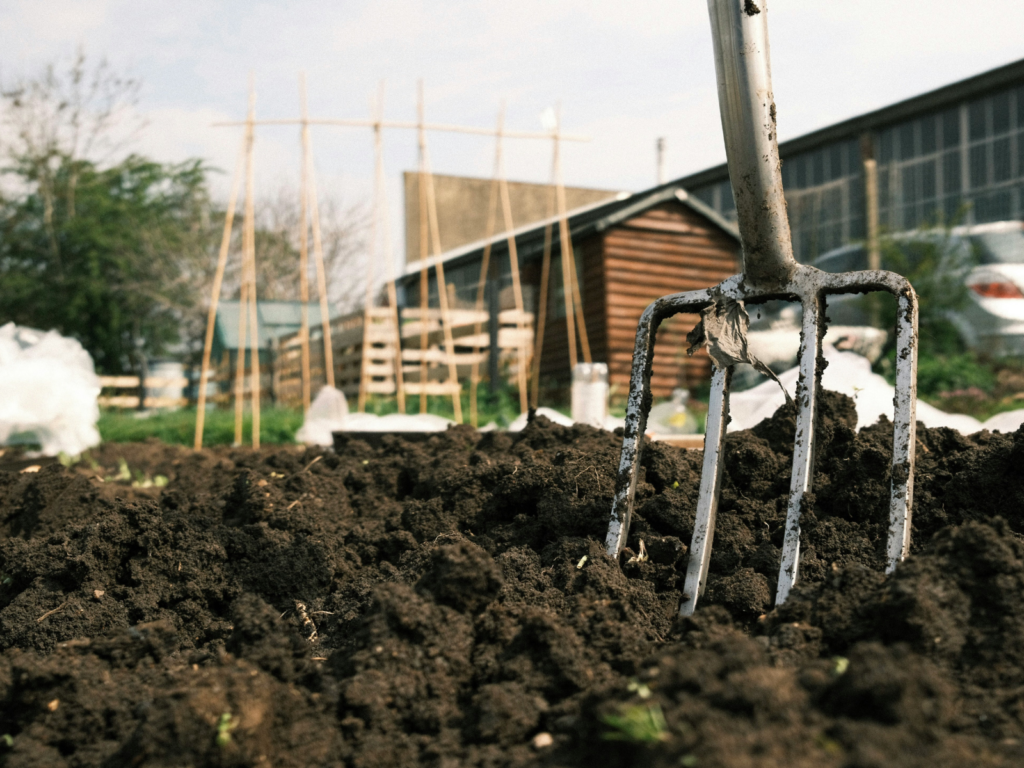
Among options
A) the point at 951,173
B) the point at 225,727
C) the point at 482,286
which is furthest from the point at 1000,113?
the point at 225,727

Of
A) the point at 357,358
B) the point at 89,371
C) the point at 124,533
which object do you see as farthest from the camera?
the point at 357,358

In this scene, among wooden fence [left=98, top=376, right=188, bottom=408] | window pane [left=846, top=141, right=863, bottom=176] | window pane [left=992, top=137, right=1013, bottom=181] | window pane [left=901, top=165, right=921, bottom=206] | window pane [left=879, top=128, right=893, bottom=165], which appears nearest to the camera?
window pane [left=992, top=137, right=1013, bottom=181]

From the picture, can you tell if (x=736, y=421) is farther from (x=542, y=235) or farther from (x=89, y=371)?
(x=542, y=235)

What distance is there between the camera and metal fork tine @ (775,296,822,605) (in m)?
1.56

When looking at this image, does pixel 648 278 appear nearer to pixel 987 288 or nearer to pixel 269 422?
pixel 987 288

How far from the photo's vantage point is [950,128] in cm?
1092

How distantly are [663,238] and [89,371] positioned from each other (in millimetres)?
8583

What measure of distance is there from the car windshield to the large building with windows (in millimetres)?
671

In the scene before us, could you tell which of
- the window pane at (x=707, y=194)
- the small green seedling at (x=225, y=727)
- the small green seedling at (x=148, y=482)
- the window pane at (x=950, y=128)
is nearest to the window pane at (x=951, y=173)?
the window pane at (x=950, y=128)

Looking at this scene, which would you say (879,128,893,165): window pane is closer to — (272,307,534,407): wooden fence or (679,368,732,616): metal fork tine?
(272,307,534,407): wooden fence

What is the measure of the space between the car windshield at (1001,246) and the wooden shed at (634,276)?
3.50 metres

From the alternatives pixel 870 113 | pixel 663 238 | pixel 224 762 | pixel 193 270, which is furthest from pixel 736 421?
pixel 193 270

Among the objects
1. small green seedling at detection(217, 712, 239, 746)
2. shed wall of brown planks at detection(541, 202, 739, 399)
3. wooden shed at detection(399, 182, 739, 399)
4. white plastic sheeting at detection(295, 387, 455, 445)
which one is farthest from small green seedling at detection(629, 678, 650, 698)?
shed wall of brown planks at detection(541, 202, 739, 399)

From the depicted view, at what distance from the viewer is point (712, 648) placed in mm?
1114
